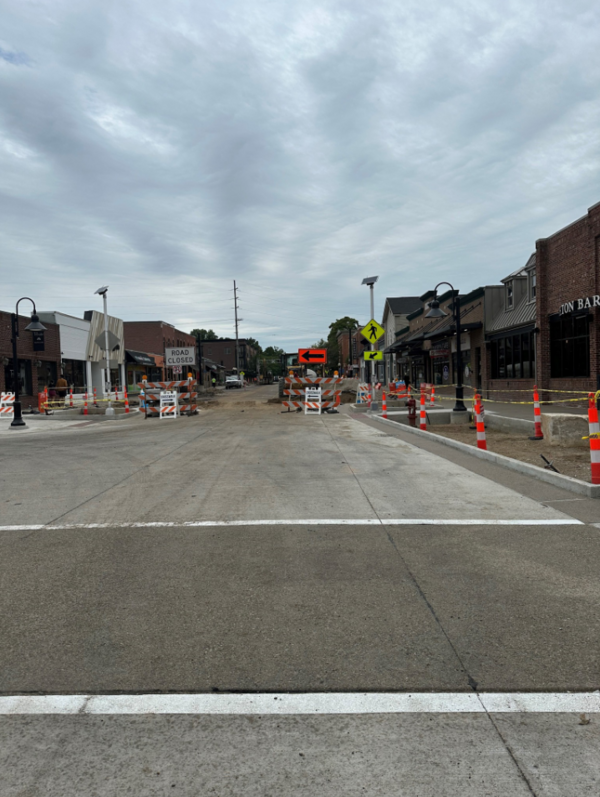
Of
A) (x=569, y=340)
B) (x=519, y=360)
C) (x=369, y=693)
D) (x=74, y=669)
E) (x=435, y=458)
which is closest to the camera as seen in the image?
(x=369, y=693)

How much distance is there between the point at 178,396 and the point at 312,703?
75.6 ft

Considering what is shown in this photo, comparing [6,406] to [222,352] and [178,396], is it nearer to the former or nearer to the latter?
[178,396]

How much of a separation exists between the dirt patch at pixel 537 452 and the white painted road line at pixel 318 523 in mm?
2323

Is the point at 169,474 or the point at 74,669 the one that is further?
the point at 169,474

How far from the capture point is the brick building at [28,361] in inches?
1282

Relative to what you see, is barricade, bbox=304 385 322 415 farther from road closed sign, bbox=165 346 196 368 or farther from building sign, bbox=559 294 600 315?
building sign, bbox=559 294 600 315

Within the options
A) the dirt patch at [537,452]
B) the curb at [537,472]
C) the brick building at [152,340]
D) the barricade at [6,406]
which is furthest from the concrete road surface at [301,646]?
the brick building at [152,340]

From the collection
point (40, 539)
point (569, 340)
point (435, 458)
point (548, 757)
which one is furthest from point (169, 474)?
point (569, 340)

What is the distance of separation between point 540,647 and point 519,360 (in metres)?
26.1

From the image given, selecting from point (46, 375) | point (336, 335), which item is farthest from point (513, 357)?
point (336, 335)

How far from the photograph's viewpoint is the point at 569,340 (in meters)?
22.9

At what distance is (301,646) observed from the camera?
361 cm

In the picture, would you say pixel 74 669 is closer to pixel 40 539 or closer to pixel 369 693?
pixel 369 693

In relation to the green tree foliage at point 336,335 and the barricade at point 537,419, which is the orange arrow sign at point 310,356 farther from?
the green tree foliage at point 336,335
